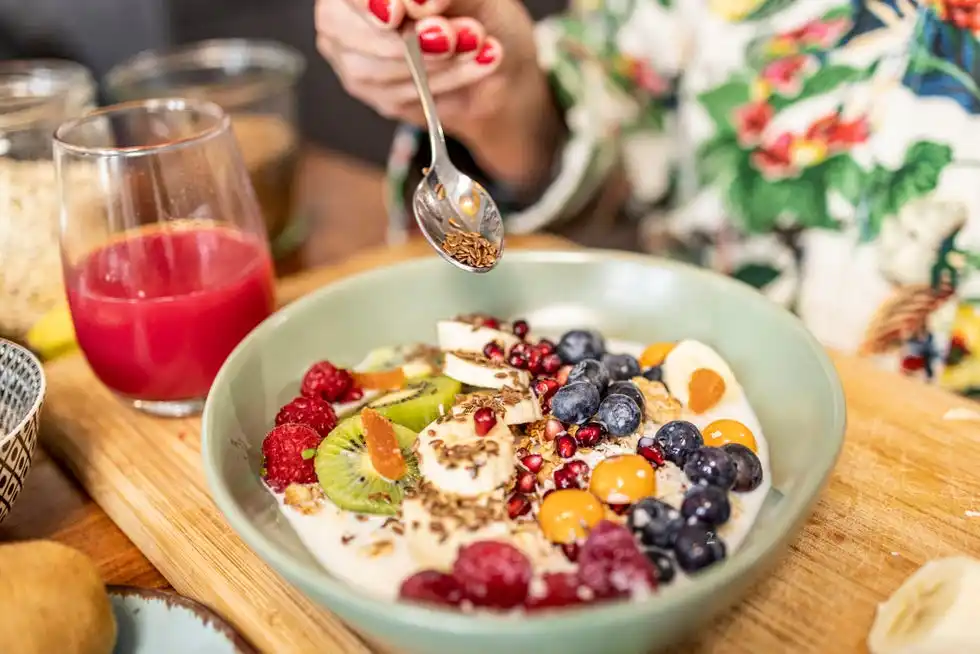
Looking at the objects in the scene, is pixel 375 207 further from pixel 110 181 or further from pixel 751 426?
pixel 751 426

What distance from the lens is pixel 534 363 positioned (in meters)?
1.00

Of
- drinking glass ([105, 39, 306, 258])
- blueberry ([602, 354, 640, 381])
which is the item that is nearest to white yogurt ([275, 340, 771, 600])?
blueberry ([602, 354, 640, 381])

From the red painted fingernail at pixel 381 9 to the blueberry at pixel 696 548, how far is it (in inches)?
26.3

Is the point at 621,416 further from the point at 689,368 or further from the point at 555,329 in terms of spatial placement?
the point at 555,329

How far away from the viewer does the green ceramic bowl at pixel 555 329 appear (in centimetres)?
60

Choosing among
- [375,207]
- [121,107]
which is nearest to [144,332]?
[121,107]

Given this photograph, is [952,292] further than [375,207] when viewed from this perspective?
No

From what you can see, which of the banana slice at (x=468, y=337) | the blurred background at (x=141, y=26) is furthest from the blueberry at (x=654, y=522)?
the blurred background at (x=141, y=26)

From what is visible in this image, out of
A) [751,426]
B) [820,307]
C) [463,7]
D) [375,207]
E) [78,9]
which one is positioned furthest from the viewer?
[78,9]

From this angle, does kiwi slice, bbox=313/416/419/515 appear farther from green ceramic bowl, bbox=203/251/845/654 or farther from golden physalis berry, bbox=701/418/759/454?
golden physalis berry, bbox=701/418/759/454

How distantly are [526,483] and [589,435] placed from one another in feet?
0.33

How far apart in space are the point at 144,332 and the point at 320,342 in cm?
20

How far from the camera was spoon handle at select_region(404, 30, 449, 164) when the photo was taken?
101 centimetres

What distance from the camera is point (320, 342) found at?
1.07 meters
